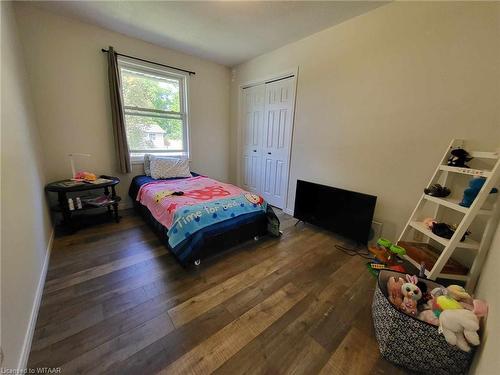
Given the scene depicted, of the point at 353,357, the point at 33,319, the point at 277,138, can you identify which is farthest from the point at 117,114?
the point at 353,357

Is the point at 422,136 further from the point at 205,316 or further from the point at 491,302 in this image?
the point at 205,316

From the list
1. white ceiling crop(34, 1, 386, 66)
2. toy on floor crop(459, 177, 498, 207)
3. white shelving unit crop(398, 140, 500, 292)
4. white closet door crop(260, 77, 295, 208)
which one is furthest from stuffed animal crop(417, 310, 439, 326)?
white ceiling crop(34, 1, 386, 66)

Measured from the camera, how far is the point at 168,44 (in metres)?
3.02

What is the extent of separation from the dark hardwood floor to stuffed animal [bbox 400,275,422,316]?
0.30 metres

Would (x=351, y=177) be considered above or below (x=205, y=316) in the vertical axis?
above

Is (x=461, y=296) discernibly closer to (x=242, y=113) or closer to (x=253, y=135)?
(x=253, y=135)

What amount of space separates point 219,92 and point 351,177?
2.93 m

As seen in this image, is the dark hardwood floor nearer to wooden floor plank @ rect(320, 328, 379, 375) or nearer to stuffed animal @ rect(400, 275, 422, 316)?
wooden floor plank @ rect(320, 328, 379, 375)

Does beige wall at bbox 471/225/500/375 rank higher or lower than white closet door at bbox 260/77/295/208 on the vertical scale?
lower

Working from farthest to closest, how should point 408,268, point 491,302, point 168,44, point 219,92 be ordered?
point 219,92 < point 168,44 < point 408,268 < point 491,302

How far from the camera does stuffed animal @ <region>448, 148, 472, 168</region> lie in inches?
62.7

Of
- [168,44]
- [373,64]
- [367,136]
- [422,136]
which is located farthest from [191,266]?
[168,44]

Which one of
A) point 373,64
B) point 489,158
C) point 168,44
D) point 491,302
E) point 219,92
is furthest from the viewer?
point 219,92

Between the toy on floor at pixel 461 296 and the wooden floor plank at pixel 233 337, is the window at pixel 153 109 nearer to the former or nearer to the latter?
the wooden floor plank at pixel 233 337
